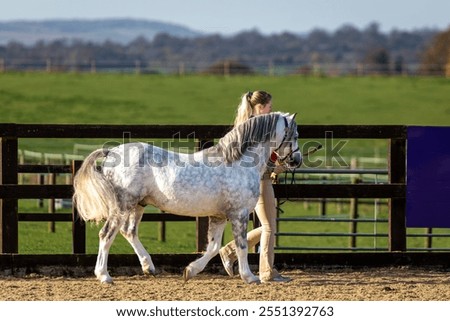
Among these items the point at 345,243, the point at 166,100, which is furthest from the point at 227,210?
the point at 166,100

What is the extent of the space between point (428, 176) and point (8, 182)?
13.5 feet

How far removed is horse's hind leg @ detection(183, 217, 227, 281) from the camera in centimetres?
881

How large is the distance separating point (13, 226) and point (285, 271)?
264cm

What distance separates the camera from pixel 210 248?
895cm

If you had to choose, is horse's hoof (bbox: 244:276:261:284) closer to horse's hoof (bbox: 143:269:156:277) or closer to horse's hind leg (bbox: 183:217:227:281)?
horse's hind leg (bbox: 183:217:227:281)

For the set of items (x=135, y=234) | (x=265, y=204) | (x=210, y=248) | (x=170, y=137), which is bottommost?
(x=210, y=248)

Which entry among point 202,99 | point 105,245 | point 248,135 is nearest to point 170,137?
point 248,135

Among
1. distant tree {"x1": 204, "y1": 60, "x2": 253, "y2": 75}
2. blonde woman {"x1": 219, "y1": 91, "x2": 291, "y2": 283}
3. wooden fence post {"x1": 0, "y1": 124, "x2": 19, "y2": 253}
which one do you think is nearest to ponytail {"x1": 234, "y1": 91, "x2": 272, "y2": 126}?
blonde woman {"x1": 219, "y1": 91, "x2": 291, "y2": 283}

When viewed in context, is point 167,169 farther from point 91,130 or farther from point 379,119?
point 379,119

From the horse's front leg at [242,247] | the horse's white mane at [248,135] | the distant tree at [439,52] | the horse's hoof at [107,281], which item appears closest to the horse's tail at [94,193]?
the horse's hoof at [107,281]

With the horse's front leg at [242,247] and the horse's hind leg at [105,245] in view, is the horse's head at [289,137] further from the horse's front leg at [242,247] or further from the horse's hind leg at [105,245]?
the horse's hind leg at [105,245]

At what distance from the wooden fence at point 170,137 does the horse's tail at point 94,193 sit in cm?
75

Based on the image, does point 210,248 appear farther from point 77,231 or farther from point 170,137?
point 77,231

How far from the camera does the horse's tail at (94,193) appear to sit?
8711 mm
